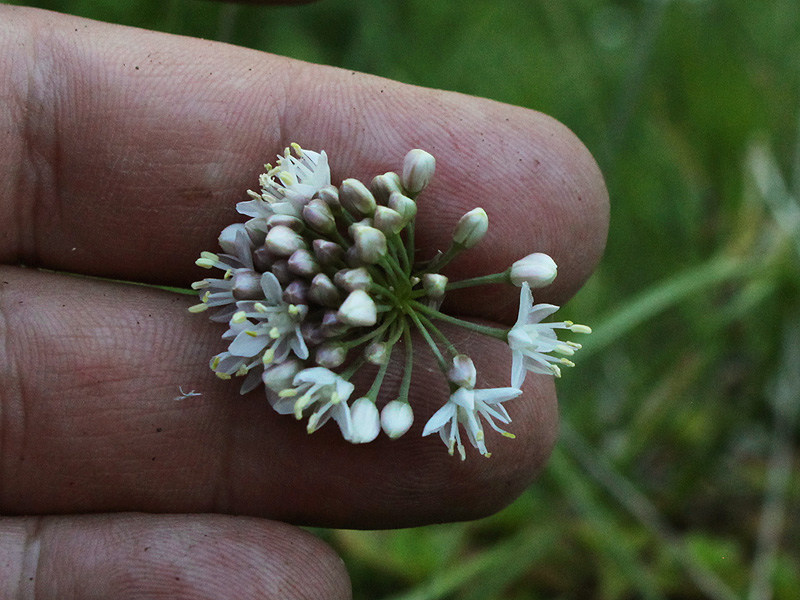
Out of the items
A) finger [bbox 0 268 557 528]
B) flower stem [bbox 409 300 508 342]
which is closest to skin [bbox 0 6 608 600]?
finger [bbox 0 268 557 528]

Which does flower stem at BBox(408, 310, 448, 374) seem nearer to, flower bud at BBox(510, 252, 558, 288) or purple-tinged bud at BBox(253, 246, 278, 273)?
flower bud at BBox(510, 252, 558, 288)

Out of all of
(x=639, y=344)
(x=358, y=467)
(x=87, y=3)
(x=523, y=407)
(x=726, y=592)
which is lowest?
(x=726, y=592)

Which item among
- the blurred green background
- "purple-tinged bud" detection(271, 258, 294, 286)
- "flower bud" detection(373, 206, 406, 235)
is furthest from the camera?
the blurred green background

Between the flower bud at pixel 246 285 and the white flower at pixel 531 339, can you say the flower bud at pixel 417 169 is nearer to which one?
the white flower at pixel 531 339

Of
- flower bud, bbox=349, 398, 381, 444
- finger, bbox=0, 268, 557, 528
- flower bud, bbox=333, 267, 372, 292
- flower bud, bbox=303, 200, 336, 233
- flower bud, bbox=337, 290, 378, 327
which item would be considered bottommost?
finger, bbox=0, 268, 557, 528

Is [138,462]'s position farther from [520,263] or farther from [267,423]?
[520,263]

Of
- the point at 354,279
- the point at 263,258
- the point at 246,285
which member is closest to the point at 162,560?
the point at 246,285

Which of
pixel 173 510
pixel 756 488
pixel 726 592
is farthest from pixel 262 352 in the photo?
pixel 756 488
